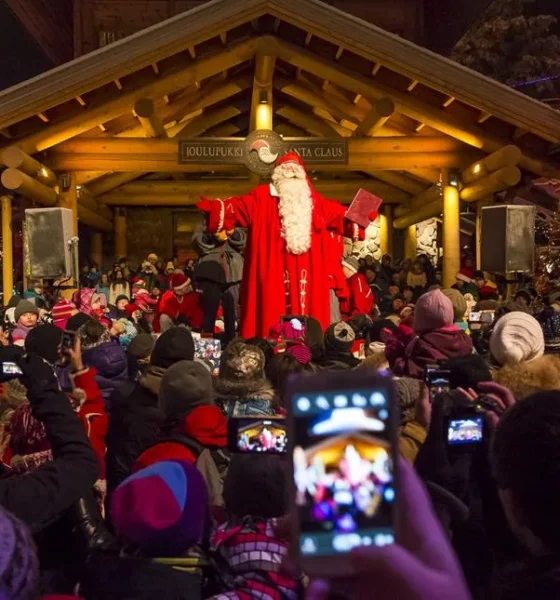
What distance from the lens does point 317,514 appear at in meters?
0.91

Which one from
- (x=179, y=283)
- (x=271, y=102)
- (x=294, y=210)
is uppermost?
(x=271, y=102)

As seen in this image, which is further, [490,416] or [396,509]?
[490,416]

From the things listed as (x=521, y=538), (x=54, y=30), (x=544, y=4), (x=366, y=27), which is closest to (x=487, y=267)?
(x=366, y=27)

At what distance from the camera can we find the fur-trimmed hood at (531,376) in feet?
9.46

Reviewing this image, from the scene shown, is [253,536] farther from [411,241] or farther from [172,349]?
[411,241]

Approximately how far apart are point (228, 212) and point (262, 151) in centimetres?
216

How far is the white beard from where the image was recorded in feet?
29.1

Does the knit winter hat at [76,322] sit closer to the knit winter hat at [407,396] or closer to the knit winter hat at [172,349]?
the knit winter hat at [172,349]

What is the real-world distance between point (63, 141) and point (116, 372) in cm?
793

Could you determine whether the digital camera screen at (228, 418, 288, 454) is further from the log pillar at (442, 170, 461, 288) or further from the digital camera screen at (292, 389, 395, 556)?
the log pillar at (442, 170, 461, 288)

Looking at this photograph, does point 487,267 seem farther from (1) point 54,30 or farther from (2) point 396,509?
(1) point 54,30

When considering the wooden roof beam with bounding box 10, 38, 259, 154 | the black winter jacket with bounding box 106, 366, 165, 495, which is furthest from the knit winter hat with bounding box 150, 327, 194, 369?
the wooden roof beam with bounding box 10, 38, 259, 154

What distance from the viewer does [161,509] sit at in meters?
1.91

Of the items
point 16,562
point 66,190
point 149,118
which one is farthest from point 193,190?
point 16,562
